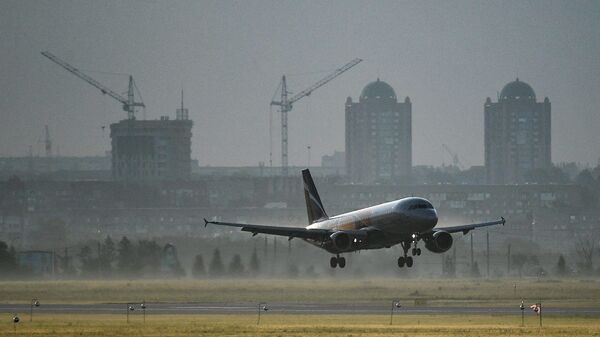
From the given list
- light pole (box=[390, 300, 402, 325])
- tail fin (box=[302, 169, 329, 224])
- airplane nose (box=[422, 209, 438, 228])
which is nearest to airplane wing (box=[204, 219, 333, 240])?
light pole (box=[390, 300, 402, 325])

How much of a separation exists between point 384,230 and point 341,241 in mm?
5096

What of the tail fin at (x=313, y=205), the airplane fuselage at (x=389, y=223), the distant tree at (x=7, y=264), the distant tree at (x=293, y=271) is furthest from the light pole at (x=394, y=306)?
the distant tree at (x=7, y=264)

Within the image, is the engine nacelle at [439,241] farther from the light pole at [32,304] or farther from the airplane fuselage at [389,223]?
the light pole at [32,304]

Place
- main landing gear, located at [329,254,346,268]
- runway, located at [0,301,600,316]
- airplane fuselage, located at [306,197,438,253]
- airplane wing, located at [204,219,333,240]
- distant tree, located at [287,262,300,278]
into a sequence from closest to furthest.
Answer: airplane fuselage, located at [306,197,438,253] → airplane wing, located at [204,219,333,240] → main landing gear, located at [329,254,346,268] → runway, located at [0,301,600,316] → distant tree, located at [287,262,300,278]

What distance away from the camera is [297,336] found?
112312 millimetres

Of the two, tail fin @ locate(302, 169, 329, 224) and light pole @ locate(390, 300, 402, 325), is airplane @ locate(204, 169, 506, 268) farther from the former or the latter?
tail fin @ locate(302, 169, 329, 224)

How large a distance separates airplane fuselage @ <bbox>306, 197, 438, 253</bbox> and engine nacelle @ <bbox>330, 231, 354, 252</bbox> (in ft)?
0.69

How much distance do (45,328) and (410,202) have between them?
28.2 meters

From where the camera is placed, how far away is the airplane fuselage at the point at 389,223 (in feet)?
413

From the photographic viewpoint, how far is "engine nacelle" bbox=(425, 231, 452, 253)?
12950 cm

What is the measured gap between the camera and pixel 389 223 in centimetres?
12706

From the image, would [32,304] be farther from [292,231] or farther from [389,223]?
[389,223]

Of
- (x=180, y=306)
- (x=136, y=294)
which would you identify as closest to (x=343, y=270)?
(x=136, y=294)

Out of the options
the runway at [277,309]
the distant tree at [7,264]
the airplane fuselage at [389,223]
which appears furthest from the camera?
the distant tree at [7,264]
